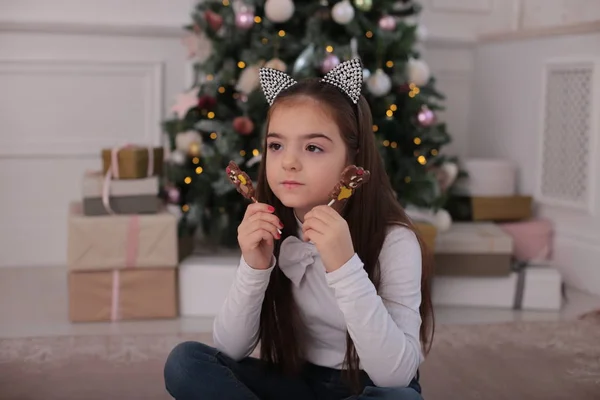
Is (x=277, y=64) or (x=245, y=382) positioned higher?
(x=277, y=64)

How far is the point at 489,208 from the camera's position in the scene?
2852mm

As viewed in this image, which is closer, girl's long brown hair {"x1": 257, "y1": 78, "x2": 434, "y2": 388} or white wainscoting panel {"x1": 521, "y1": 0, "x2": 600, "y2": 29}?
girl's long brown hair {"x1": 257, "y1": 78, "x2": 434, "y2": 388}

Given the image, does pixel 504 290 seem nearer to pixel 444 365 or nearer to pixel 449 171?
pixel 449 171

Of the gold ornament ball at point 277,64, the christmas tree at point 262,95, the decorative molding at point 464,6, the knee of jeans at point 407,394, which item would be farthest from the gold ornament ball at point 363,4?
the knee of jeans at point 407,394

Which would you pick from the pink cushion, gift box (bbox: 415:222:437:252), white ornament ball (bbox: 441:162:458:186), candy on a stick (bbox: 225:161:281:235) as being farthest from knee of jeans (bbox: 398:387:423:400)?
the pink cushion

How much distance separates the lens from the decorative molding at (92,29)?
9.49 feet

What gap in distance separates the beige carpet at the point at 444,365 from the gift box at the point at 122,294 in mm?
207

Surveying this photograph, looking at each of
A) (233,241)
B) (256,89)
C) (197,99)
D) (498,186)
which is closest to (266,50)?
(256,89)

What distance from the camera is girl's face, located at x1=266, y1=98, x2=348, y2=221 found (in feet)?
3.92

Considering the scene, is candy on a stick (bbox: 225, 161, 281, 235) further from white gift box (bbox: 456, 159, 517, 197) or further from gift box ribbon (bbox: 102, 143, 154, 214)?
white gift box (bbox: 456, 159, 517, 197)

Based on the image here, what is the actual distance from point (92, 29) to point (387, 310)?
215 centimetres

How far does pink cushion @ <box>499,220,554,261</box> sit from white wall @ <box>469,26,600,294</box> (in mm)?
40

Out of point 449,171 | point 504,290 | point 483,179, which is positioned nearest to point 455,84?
point 483,179

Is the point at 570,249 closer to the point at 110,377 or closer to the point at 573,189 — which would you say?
the point at 573,189
